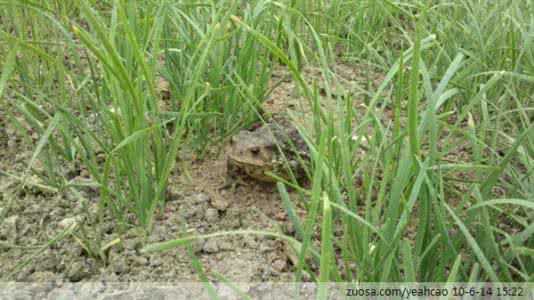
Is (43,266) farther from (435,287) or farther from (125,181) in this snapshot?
(435,287)

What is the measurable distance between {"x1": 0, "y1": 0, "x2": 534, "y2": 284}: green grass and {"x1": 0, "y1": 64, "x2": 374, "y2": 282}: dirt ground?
4 cm

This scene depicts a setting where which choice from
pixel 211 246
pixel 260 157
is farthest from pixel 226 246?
pixel 260 157

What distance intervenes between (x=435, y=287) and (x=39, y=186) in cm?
74

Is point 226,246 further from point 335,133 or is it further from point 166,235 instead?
point 335,133

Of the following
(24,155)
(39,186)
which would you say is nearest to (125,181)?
(39,186)

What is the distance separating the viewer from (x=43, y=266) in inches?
38.5

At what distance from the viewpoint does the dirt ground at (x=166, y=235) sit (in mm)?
974

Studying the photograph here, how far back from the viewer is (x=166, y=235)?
1060mm

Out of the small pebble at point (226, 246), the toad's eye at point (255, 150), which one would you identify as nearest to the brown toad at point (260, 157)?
the toad's eye at point (255, 150)

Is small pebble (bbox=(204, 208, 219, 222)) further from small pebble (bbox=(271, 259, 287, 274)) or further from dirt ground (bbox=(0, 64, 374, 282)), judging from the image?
small pebble (bbox=(271, 259, 287, 274))

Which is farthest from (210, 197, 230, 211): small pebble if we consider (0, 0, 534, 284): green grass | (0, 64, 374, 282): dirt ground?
(0, 0, 534, 284): green grass

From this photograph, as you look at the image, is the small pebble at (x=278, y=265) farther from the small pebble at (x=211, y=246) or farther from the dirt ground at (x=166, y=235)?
the small pebble at (x=211, y=246)

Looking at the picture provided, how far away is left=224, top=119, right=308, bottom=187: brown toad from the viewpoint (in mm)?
1150

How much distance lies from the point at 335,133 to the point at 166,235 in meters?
0.36
